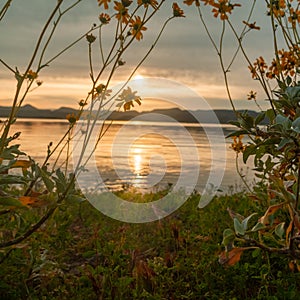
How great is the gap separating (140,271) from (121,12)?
3.60ft

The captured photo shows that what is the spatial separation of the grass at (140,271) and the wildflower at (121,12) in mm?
817

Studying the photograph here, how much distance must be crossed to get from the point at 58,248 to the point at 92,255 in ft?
1.04

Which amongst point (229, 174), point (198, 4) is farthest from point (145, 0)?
point (229, 174)

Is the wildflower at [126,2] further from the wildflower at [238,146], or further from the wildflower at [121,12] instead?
the wildflower at [238,146]

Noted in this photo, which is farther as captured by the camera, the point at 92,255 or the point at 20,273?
the point at 92,255

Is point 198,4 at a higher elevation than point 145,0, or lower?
higher

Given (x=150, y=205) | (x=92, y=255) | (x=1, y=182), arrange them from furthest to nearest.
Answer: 1. (x=150, y=205)
2. (x=92, y=255)
3. (x=1, y=182)

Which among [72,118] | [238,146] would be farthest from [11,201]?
[238,146]

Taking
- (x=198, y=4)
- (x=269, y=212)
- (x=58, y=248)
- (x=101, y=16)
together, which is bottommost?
(x=58, y=248)

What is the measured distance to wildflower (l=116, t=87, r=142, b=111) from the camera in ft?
7.01

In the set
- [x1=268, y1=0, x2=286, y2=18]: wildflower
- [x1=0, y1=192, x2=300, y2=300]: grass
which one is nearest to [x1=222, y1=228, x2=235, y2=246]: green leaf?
[x1=0, y1=192, x2=300, y2=300]: grass

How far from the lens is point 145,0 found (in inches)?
73.0

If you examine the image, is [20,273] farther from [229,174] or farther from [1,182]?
[229,174]

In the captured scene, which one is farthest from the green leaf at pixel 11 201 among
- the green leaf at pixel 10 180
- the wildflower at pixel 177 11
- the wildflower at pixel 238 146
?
the wildflower at pixel 238 146
